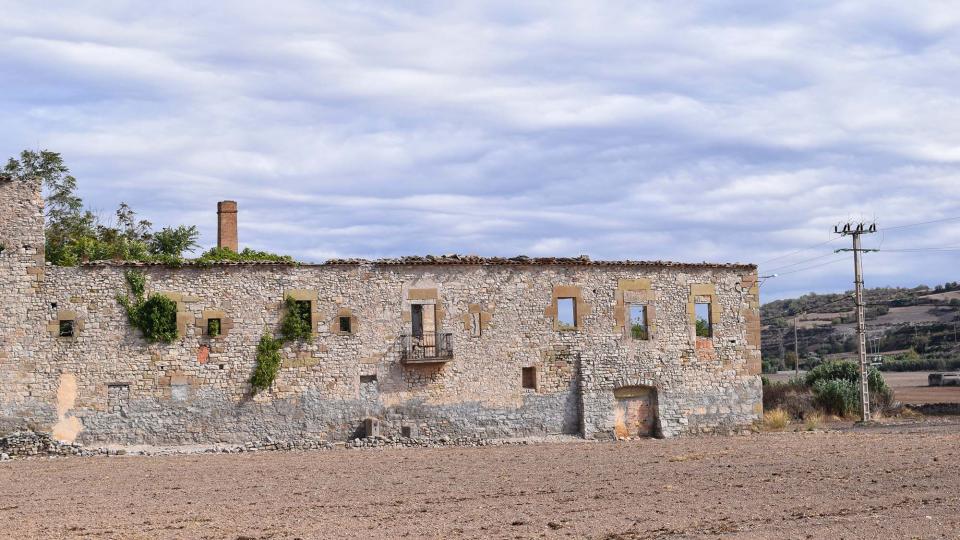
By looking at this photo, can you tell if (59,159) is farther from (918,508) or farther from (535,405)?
(918,508)

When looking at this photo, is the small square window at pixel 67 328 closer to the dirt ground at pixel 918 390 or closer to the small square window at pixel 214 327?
the small square window at pixel 214 327

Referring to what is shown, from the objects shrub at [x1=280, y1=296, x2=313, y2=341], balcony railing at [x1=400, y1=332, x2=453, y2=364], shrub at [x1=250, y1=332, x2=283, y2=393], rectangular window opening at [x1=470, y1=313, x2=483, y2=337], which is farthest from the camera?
rectangular window opening at [x1=470, y1=313, x2=483, y2=337]

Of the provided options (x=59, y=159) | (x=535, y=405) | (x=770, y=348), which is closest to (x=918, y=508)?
(x=535, y=405)

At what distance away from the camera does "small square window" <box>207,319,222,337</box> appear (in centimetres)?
2906

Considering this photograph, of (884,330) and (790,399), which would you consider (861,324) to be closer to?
(790,399)

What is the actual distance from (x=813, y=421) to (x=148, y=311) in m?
21.3

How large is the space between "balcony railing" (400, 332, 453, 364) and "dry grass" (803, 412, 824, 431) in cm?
1138

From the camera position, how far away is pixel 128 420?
28328 mm

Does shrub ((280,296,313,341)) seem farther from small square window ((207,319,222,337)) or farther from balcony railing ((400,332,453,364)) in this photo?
balcony railing ((400,332,453,364))

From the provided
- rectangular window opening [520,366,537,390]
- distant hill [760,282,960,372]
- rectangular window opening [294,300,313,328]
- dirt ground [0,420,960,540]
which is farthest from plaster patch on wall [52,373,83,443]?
distant hill [760,282,960,372]

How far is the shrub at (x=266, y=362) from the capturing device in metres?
29.0

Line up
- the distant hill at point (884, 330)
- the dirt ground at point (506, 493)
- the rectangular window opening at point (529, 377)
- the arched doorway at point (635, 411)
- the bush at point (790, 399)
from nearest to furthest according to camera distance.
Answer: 1. the dirt ground at point (506, 493)
2. the rectangular window opening at point (529, 377)
3. the arched doorway at point (635, 411)
4. the bush at point (790, 399)
5. the distant hill at point (884, 330)

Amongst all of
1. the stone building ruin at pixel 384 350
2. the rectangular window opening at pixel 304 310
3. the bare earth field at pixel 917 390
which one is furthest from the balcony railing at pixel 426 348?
the bare earth field at pixel 917 390

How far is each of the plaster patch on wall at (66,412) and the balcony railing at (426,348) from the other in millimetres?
7912
